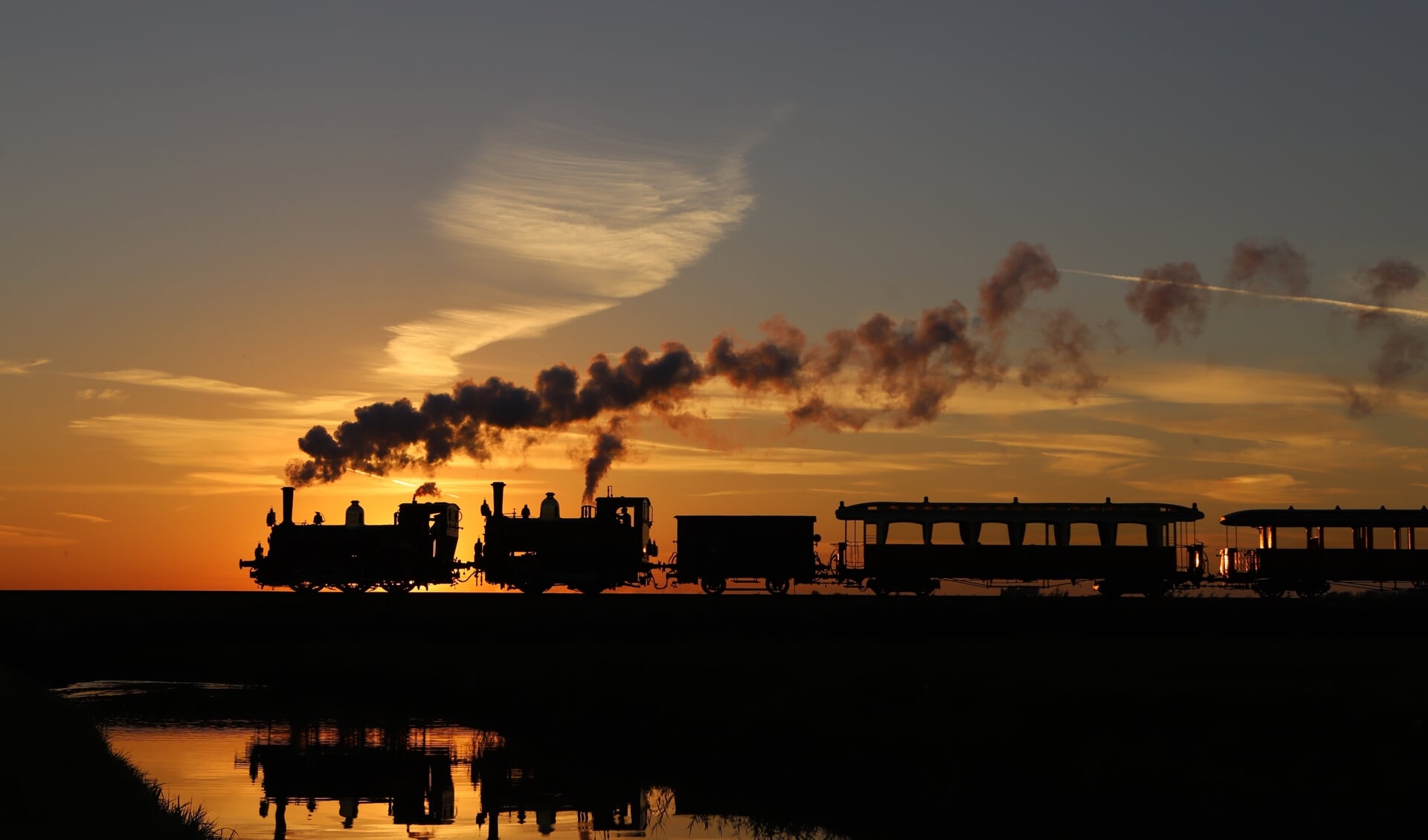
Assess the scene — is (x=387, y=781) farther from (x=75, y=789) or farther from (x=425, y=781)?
(x=75, y=789)

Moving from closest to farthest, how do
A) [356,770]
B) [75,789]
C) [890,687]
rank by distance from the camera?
1. [75,789]
2. [356,770]
3. [890,687]

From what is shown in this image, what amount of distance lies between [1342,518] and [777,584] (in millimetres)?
21738

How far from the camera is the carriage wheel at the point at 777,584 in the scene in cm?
5281

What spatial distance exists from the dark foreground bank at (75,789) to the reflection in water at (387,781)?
1.14m

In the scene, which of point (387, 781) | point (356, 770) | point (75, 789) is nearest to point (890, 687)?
point (387, 781)

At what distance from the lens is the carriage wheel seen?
52.8m

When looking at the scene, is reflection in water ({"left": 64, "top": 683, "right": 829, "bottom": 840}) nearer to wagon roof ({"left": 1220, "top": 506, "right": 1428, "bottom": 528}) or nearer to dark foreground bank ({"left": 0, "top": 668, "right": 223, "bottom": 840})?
dark foreground bank ({"left": 0, "top": 668, "right": 223, "bottom": 840})

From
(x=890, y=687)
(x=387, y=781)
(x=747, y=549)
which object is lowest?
(x=387, y=781)

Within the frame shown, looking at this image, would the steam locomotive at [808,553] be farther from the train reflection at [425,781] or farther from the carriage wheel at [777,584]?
the train reflection at [425,781]

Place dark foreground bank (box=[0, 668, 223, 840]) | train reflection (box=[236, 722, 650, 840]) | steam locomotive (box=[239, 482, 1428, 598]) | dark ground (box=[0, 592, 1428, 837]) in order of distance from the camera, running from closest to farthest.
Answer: dark foreground bank (box=[0, 668, 223, 840]), dark ground (box=[0, 592, 1428, 837]), train reflection (box=[236, 722, 650, 840]), steam locomotive (box=[239, 482, 1428, 598])

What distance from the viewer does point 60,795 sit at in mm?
16547

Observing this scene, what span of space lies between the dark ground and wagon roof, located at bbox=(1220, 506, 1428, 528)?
472 cm

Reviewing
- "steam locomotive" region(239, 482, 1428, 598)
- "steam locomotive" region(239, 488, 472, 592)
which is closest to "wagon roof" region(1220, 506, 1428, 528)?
"steam locomotive" region(239, 482, 1428, 598)

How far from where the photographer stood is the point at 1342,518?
172 ft
